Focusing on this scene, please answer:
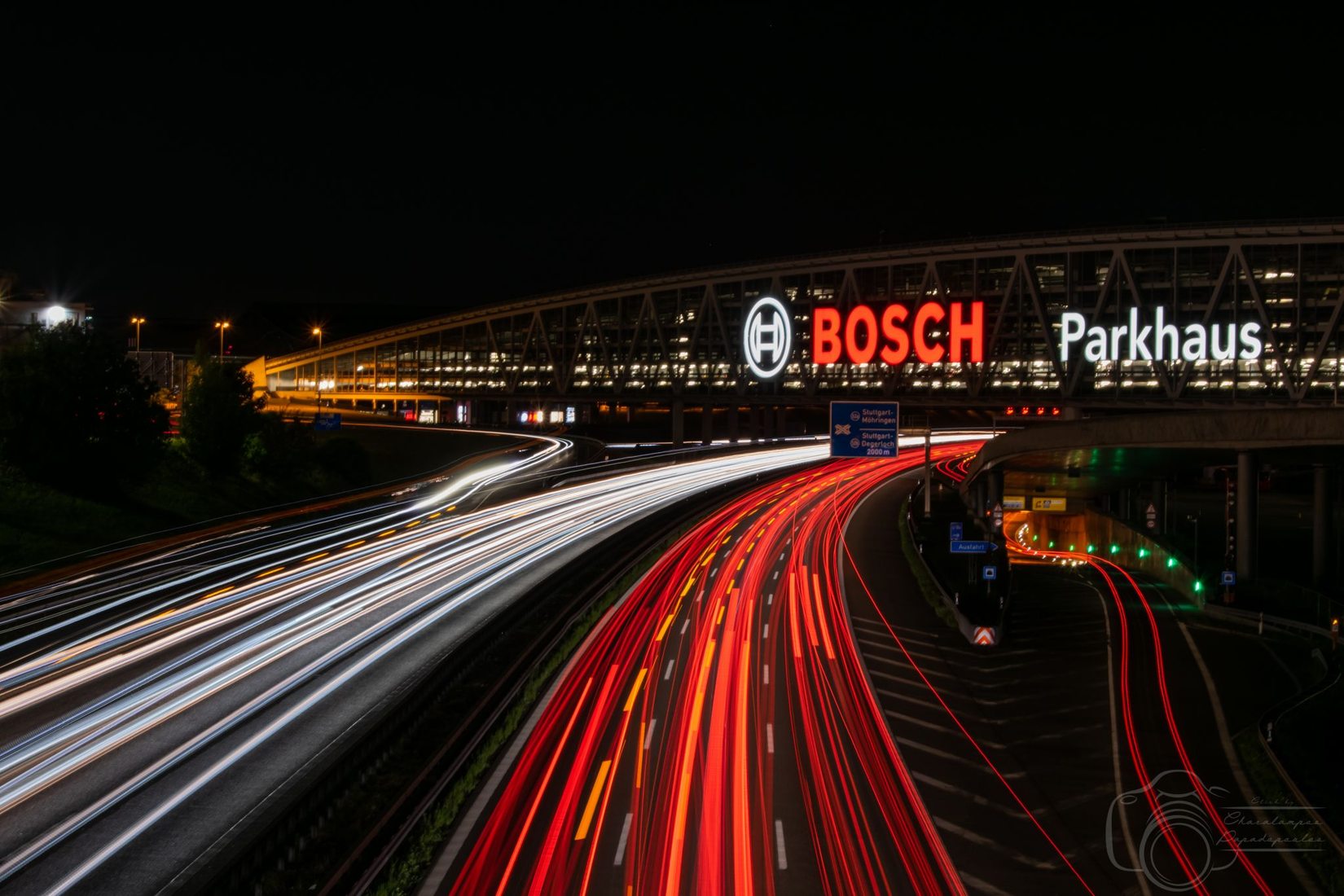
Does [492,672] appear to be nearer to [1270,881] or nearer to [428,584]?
[428,584]

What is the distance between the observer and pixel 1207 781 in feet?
49.4

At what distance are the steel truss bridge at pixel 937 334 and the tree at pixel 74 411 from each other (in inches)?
1854

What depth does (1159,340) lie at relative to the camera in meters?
67.8

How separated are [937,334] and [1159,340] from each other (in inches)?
600

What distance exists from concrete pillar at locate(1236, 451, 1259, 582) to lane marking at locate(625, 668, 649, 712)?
2418cm

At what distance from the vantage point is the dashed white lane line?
1133cm

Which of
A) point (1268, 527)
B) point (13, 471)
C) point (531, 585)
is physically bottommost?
point (1268, 527)

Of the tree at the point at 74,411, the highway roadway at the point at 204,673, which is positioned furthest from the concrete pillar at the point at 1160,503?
the tree at the point at 74,411

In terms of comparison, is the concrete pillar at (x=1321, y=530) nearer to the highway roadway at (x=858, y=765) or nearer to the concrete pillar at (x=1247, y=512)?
the concrete pillar at (x=1247, y=512)

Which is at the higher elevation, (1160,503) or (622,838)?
(622,838)

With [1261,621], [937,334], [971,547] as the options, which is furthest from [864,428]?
[937,334]

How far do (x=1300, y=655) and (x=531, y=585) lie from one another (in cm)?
1863

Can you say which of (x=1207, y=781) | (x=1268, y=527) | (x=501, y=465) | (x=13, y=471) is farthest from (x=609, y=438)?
(x=1207, y=781)

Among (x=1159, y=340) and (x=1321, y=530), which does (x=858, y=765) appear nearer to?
(x=1321, y=530)
